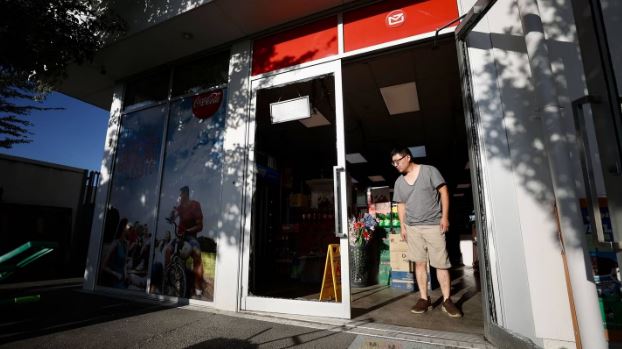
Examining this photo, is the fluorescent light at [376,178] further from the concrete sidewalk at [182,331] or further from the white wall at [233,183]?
the concrete sidewalk at [182,331]

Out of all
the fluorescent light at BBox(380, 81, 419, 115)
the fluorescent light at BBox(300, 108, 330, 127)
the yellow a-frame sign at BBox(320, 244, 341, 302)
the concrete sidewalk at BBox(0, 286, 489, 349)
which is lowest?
the concrete sidewalk at BBox(0, 286, 489, 349)

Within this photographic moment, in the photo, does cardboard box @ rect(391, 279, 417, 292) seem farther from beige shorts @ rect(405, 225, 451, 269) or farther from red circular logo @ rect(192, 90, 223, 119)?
red circular logo @ rect(192, 90, 223, 119)

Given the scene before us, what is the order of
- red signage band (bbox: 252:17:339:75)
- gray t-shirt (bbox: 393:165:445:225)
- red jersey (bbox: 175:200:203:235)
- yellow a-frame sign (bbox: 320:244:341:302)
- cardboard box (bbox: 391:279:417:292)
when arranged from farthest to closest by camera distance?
cardboard box (bbox: 391:279:417:292) < red jersey (bbox: 175:200:203:235) < red signage band (bbox: 252:17:339:75) < yellow a-frame sign (bbox: 320:244:341:302) < gray t-shirt (bbox: 393:165:445:225)

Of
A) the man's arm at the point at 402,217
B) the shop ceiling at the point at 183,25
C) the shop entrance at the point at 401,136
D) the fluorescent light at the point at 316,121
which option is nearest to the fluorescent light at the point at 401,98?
the shop entrance at the point at 401,136

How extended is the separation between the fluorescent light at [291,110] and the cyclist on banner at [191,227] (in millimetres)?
1711

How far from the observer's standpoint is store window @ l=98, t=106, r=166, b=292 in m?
4.89

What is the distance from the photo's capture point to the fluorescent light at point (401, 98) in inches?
248

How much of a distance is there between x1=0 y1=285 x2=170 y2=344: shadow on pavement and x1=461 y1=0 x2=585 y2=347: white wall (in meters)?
3.97

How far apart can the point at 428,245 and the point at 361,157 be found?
26.0ft

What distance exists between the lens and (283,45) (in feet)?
14.3

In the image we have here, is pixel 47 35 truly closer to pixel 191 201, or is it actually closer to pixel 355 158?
pixel 191 201

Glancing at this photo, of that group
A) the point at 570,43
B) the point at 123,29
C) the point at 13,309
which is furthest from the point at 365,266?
the point at 123,29

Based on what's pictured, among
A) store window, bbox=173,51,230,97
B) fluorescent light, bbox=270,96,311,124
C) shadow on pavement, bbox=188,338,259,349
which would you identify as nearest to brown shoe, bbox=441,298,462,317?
shadow on pavement, bbox=188,338,259,349

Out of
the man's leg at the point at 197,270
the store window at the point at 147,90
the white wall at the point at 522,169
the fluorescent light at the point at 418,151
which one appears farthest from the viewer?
the fluorescent light at the point at 418,151
